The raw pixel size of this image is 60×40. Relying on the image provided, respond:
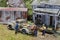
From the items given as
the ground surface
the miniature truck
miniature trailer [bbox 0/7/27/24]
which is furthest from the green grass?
miniature trailer [bbox 0/7/27/24]

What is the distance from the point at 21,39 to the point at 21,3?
36.6 feet

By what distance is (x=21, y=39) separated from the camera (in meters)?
22.5

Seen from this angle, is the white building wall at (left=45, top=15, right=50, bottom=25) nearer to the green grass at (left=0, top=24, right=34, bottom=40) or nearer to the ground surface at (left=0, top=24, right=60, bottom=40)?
the ground surface at (left=0, top=24, right=60, bottom=40)

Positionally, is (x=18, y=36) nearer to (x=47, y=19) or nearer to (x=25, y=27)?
(x=25, y=27)

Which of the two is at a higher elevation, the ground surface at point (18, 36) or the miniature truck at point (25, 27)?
the miniature truck at point (25, 27)

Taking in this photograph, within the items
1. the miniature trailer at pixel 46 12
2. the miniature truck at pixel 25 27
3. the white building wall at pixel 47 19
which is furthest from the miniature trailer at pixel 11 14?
the white building wall at pixel 47 19

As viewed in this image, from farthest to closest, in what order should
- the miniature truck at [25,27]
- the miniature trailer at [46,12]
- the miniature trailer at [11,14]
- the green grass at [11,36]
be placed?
the miniature trailer at [11,14]
the miniature trailer at [46,12]
the miniature truck at [25,27]
the green grass at [11,36]

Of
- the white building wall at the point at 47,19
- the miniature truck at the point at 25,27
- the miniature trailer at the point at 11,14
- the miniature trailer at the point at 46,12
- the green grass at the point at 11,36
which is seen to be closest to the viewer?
the green grass at the point at 11,36

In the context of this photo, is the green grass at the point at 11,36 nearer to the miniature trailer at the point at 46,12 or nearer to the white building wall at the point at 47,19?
the miniature trailer at the point at 46,12

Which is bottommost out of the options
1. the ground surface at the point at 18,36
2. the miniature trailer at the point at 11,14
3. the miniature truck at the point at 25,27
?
the ground surface at the point at 18,36

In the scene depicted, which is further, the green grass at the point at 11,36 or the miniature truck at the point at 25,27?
the miniature truck at the point at 25,27

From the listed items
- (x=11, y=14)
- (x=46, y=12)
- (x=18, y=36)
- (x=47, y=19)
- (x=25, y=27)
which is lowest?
(x=18, y=36)

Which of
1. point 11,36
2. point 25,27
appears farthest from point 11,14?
point 11,36

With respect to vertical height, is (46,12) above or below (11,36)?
above
